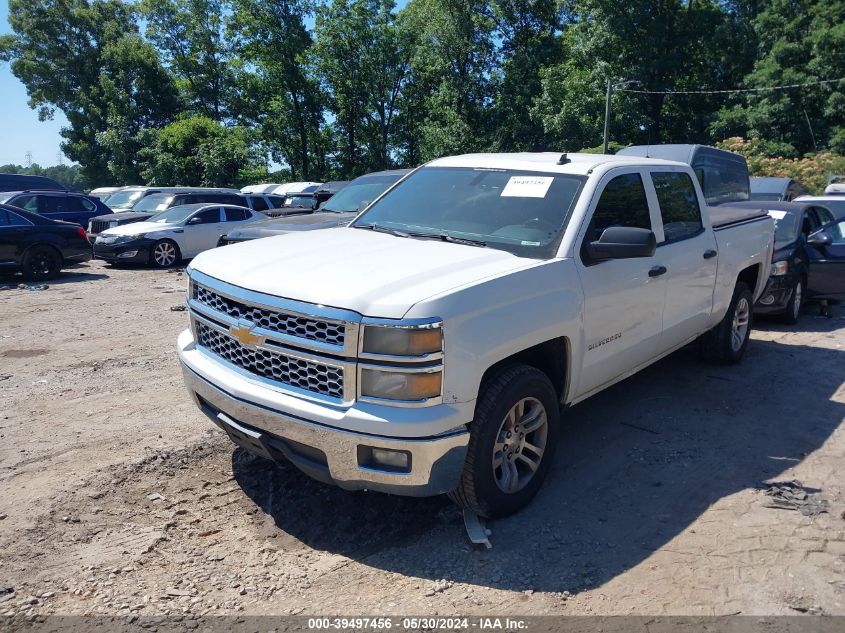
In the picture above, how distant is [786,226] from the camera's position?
355 inches

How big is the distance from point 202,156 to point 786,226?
33.0 metres

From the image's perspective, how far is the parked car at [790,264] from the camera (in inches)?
327

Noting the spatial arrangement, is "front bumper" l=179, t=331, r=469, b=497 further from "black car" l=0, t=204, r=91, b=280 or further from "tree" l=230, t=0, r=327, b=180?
"tree" l=230, t=0, r=327, b=180

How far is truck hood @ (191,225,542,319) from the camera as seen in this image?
306 cm

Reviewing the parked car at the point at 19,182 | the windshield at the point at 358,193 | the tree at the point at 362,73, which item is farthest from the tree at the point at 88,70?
the windshield at the point at 358,193

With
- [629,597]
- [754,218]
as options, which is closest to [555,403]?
[629,597]

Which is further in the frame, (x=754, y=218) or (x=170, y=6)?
(x=170, y=6)

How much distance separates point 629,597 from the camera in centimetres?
304

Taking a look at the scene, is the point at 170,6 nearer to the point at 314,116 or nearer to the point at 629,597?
the point at 314,116

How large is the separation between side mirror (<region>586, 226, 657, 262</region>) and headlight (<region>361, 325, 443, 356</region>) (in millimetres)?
1363

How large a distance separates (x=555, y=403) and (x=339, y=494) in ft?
4.64

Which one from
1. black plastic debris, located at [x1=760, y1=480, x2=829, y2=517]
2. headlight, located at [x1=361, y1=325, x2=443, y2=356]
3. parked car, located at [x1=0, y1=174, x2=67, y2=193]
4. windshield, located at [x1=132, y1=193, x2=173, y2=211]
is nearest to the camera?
headlight, located at [x1=361, y1=325, x2=443, y2=356]

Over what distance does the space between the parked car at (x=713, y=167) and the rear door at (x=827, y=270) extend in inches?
84.8

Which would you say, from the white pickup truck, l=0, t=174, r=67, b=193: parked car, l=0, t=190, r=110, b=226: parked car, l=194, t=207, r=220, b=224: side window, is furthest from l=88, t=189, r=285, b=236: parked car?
the white pickup truck
